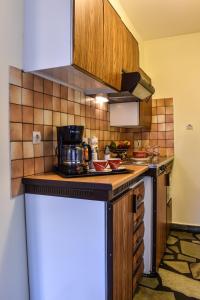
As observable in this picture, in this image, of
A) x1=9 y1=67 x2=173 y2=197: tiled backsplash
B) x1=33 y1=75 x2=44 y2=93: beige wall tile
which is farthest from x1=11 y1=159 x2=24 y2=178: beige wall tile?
x1=33 y1=75 x2=44 y2=93: beige wall tile

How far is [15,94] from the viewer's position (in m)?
1.34

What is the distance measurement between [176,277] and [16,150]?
1.68 m

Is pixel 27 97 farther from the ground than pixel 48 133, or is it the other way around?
pixel 27 97

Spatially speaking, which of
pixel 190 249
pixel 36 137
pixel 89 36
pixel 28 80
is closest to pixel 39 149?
pixel 36 137

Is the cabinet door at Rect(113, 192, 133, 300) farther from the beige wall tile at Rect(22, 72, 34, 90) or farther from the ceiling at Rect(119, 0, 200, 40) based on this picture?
the ceiling at Rect(119, 0, 200, 40)

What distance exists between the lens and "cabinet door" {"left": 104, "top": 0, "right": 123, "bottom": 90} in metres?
1.76

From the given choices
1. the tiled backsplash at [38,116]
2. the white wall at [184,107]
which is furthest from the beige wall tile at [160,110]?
the tiled backsplash at [38,116]

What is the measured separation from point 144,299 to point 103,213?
996 mm

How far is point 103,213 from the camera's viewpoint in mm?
1224

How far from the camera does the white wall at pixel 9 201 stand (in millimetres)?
1263

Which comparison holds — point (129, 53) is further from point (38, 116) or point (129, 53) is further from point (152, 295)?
point (152, 295)

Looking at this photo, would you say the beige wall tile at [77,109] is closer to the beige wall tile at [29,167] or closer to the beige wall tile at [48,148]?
the beige wall tile at [48,148]

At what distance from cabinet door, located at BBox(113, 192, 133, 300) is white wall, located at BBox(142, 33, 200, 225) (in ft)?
5.95

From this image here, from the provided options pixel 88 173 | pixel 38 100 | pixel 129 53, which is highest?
pixel 129 53
